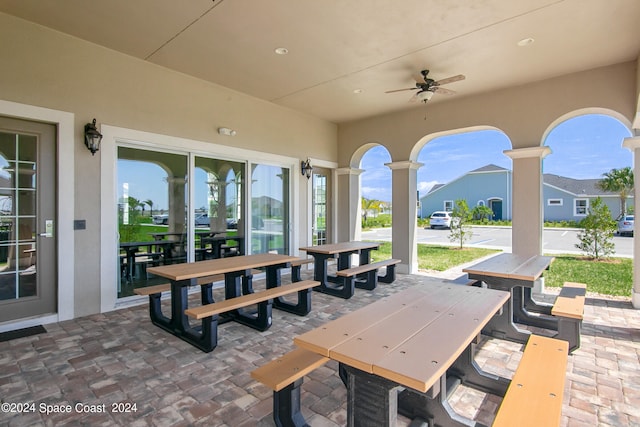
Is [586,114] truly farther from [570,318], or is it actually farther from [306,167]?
[306,167]

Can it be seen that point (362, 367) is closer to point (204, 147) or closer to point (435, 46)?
point (435, 46)

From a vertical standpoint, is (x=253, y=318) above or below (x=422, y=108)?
below

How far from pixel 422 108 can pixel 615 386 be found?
5.07 m

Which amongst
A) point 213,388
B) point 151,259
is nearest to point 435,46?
point 213,388

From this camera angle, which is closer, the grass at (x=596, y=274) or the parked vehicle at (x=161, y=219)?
the parked vehicle at (x=161, y=219)

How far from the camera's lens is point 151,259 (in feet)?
15.4

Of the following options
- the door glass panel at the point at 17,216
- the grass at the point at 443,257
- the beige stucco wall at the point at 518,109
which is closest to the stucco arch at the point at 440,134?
the beige stucco wall at the point at 518,109

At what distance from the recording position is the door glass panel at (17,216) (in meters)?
3.42

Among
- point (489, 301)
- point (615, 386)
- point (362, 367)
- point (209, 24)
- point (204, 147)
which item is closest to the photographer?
point (362, 367)

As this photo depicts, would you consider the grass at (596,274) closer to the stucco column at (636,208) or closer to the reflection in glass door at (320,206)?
the stucco column at (636,208)

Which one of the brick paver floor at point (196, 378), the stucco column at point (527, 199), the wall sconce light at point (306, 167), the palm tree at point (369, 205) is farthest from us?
the palm tree at point (369, 205)

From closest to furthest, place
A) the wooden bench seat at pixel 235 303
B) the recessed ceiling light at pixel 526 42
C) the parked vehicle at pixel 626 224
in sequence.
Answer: the wooden bench seat at pixel 235 303 < the recessed ceiling light at pixel 526 42 < the parked vehicle at pixel 626 224

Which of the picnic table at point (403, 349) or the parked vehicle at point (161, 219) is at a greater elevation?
the parked vehicle at point (161, 219)

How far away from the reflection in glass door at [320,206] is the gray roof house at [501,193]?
56.9 feet
